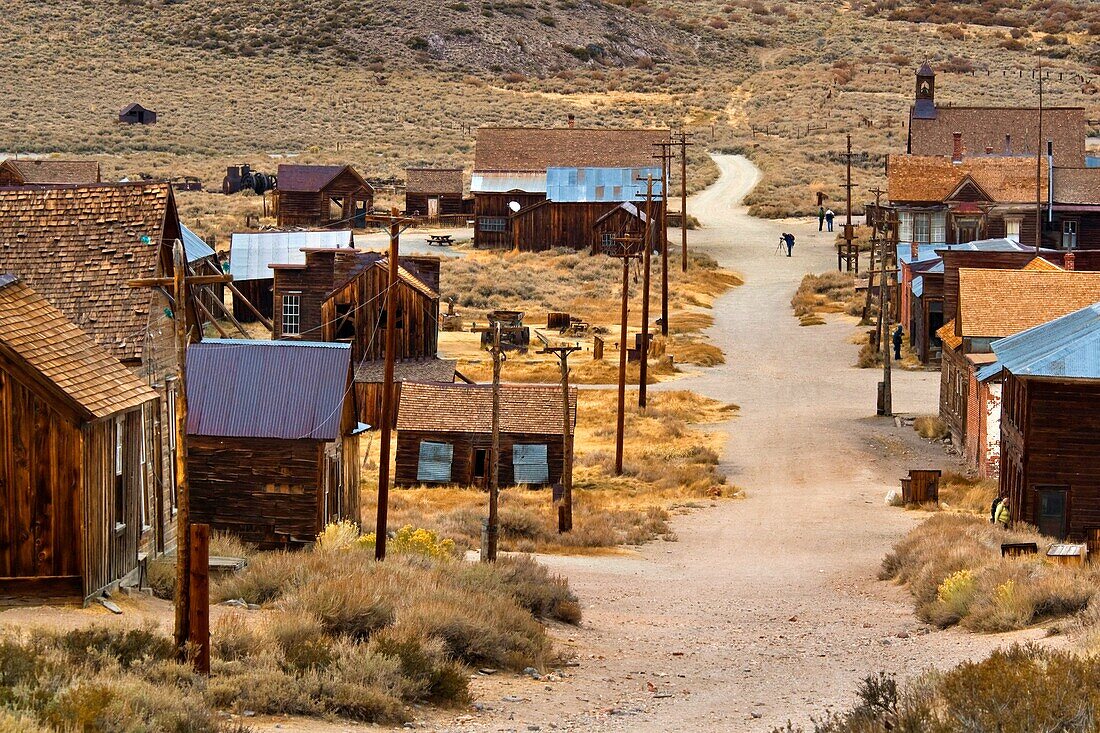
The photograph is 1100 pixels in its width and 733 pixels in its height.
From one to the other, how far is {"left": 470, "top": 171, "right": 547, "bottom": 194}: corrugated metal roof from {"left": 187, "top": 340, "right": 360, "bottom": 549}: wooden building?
51.6 meters

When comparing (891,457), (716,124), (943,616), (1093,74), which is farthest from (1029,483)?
(1093,74)

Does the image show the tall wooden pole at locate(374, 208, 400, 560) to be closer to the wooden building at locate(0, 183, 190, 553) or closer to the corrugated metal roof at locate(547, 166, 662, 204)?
the wooden building at locate(0, 183, 190, 553)

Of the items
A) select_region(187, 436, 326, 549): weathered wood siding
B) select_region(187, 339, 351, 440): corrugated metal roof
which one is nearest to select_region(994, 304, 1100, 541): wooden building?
select_region(187, 339, 351, 440): corrugated metal roof

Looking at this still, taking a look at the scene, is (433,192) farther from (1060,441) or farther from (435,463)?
(1060,441)

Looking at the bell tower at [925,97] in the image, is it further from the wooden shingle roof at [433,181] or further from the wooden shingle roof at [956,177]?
the wooden shingle roof at [433,181]

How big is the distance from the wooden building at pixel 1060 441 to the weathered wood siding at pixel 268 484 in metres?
12.4

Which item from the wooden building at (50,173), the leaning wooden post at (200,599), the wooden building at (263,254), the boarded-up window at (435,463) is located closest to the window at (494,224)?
the wooden building at (50,173)

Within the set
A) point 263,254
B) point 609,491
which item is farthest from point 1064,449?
point 263,254

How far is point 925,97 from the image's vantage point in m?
76.0

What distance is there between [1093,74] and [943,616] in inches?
4657

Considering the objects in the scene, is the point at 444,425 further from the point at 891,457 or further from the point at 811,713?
the point at 811,713

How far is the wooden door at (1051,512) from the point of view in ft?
89.4

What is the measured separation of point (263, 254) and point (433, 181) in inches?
1165

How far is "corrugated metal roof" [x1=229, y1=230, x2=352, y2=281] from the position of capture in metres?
52.7
